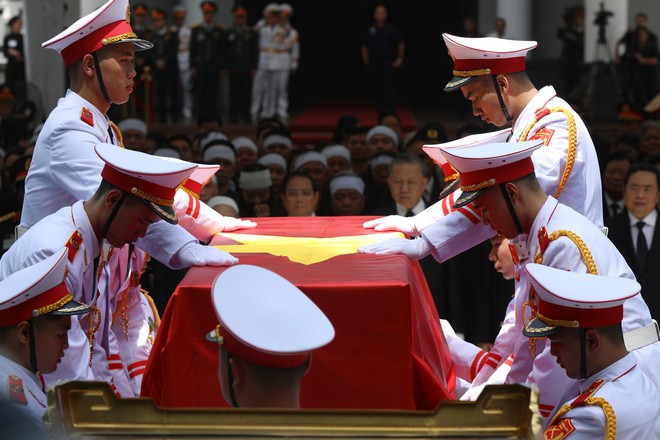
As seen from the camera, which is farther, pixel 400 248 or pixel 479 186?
pixel 400 248

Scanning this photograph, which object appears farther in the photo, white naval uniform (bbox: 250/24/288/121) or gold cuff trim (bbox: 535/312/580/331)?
white naval uniform (bbox: 250/24/288/121)

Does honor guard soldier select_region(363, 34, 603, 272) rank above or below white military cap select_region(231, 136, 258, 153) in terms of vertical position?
above

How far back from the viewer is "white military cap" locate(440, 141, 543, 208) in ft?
11.6

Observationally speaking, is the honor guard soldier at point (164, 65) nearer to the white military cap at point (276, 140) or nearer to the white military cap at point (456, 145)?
the white military cap at point (276, 140)

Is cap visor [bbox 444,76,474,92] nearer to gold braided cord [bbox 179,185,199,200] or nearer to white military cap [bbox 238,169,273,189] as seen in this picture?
gold braided cord [bbox 179,185,199,200]

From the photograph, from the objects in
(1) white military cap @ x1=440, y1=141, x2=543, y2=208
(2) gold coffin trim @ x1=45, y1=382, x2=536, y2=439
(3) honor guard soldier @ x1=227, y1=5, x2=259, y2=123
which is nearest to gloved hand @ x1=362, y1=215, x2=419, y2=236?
(1) white military cap @ x1=440, y1=141, x2=543, y2=208

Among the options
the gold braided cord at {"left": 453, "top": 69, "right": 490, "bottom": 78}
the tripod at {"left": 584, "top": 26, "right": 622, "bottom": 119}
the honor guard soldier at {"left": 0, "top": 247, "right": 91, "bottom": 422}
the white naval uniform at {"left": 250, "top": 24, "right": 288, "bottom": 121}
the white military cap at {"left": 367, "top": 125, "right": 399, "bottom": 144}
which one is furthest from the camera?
the white naval uniform at {"left": 250, "top": 24, "right": 288, "bottom": 121}

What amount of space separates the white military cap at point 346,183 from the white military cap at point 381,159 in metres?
0.89

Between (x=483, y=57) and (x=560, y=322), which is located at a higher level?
(x=483, y=57)

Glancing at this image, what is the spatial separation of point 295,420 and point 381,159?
19.8 ft

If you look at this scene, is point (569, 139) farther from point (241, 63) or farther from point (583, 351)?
point (241, 63)

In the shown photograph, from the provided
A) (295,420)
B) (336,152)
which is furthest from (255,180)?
(295,420)

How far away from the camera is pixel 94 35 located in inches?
163

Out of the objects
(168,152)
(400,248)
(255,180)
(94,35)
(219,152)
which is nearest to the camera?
(400,248)
